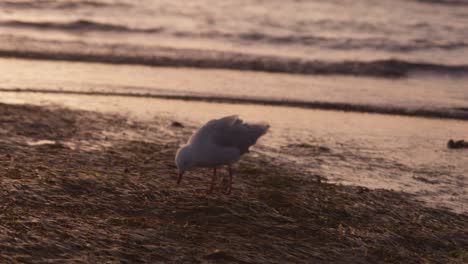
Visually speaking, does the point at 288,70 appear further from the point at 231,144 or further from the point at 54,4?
the point at 54,4

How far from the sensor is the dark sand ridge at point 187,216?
677cm

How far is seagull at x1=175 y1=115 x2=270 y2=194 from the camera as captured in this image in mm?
8617

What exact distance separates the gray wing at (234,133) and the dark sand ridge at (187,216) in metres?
0.51

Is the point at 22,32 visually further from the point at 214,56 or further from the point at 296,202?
the point at 296,202

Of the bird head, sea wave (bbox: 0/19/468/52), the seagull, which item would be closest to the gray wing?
the seagull

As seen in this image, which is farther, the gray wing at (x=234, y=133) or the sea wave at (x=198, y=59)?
the sea wave at (x=198, y=59)

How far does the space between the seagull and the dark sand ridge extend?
1.08ft

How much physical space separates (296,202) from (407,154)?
390cm

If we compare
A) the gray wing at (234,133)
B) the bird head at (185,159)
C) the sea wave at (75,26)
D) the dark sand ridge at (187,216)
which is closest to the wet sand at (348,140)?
the dark sand ridge at (187,216)

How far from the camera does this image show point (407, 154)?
472 inches

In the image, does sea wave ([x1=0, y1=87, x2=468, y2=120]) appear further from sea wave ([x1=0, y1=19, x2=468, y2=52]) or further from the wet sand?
sea wave ([x1=0, y1=19, x2=468, y2=52])

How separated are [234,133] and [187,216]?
1512mm

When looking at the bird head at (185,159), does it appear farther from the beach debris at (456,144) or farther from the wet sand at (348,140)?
the beach debris at (456,144)

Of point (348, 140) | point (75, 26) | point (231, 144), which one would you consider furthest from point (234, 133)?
point (75, 26)
